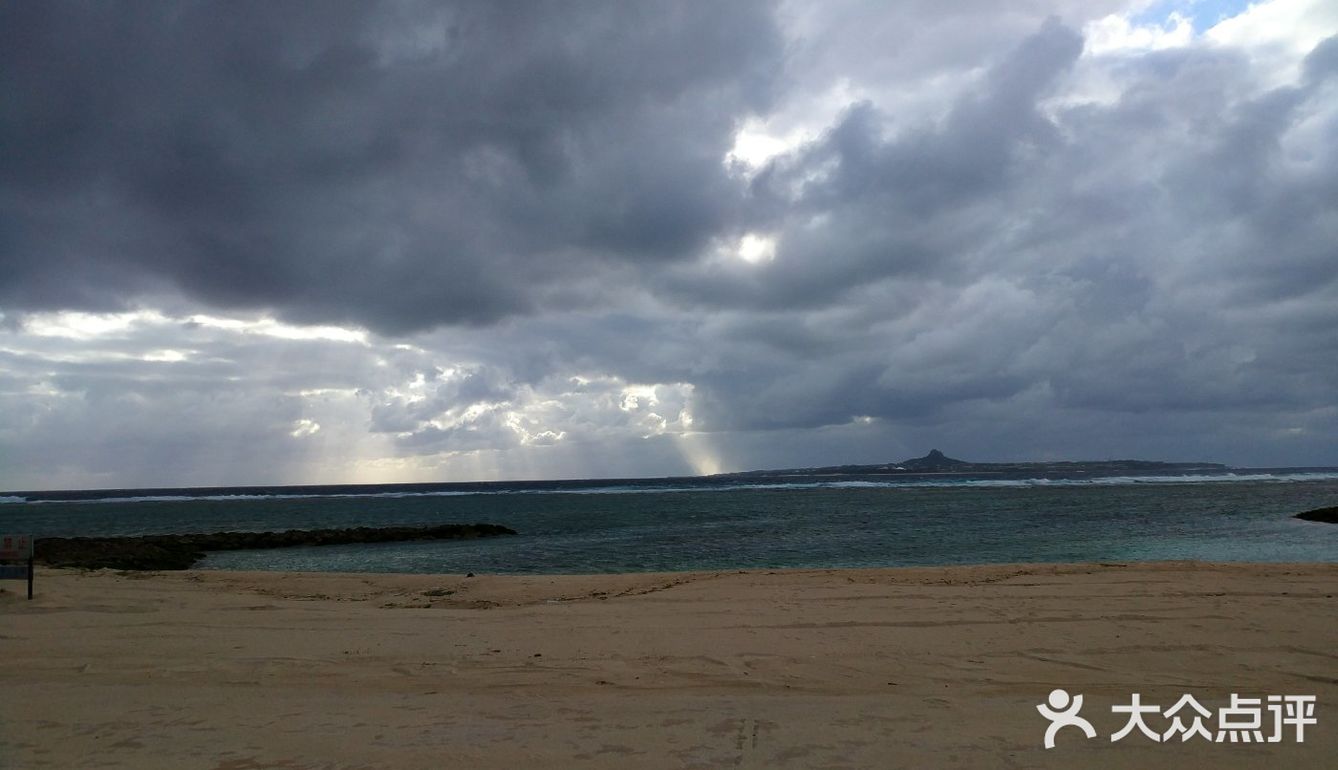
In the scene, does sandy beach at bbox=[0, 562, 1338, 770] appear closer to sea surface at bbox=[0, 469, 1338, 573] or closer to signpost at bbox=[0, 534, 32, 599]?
signpost at bbox=[0, 534, 32, 599]

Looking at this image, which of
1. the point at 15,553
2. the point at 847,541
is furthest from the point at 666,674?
the point at 847,541

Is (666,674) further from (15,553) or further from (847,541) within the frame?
(847,541)

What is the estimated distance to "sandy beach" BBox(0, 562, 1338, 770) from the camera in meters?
5.66

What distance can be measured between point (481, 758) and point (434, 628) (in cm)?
534

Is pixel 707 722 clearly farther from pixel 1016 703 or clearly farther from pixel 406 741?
pixel 1016 703

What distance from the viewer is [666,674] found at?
7723mm

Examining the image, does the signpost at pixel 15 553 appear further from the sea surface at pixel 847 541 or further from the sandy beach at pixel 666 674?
the sea surface at pixel 847 541

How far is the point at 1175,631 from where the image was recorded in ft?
30.3

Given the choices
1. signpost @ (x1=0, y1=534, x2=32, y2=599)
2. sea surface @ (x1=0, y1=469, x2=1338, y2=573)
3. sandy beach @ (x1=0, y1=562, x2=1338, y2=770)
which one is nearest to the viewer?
sandy beach @ (x1=0, y1=562, x2=1338, y2=770)

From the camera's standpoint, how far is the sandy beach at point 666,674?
18.6 ft

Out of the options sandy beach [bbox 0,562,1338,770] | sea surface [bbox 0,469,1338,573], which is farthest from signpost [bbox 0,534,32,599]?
sea surface [bbox 0,469,1338,573]

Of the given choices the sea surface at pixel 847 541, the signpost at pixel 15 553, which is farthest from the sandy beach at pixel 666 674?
the sea surface at pixel 847 541

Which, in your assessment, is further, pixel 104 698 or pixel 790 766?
pixel 104 698

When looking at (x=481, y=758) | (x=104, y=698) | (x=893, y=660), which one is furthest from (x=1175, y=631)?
(x=104, y=698)
